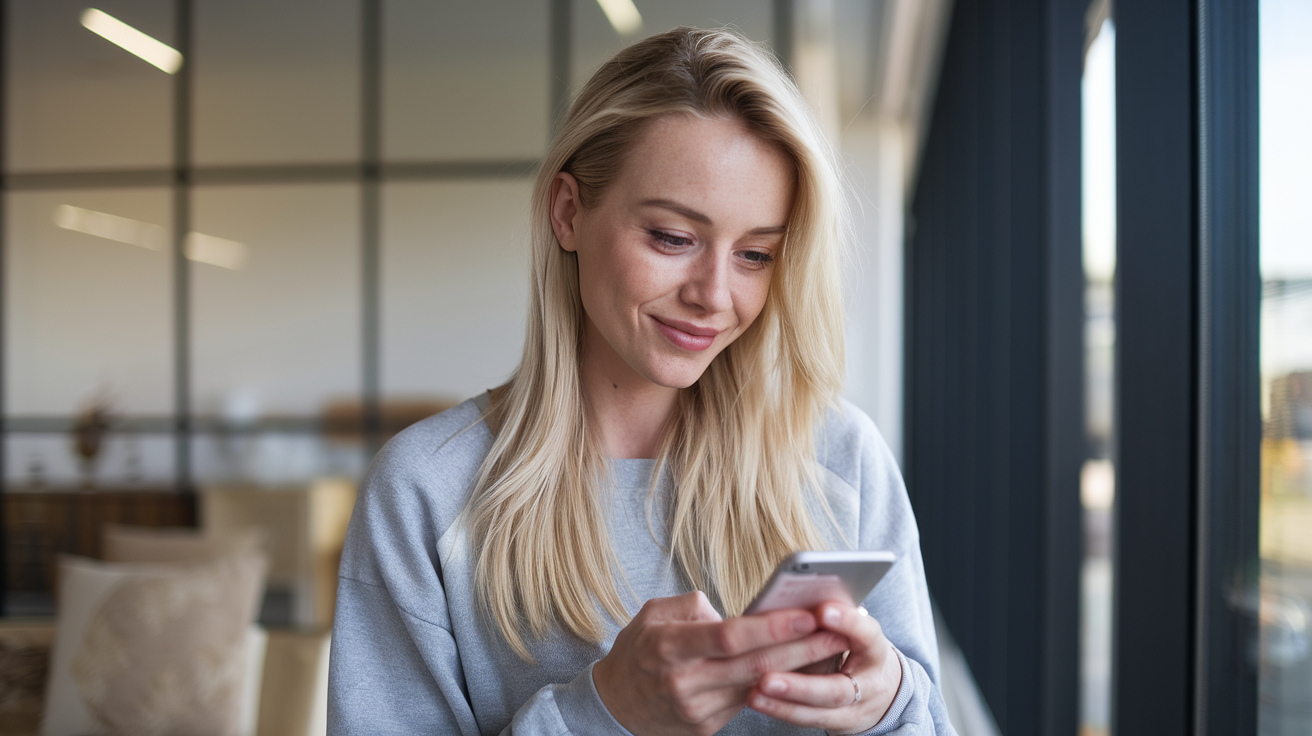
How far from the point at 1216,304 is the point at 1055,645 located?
2.73 ft

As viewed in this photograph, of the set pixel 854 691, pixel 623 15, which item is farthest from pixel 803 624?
pixel 623 15

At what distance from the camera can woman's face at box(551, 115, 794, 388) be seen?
1046mm

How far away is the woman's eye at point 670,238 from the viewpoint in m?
1.06

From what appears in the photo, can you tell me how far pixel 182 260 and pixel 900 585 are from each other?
500cm

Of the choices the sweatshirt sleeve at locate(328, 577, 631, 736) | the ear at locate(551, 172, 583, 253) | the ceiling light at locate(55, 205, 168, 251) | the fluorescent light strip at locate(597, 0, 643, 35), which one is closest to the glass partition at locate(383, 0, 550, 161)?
the fluorescent light strip at locate(597, 0, 643, 35)

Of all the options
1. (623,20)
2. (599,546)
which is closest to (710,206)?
(599,546)

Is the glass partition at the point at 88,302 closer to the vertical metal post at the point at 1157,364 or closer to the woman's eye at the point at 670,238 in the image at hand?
the woman's eye at the point at 670,238

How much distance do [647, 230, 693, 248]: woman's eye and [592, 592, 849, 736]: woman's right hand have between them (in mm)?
409

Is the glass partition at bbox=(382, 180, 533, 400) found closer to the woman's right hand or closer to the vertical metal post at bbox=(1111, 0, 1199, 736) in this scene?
the vertical metal post at bbox=(1111, 0, 1199, 736)

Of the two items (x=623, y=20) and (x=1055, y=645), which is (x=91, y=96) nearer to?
(x=623, y=20)

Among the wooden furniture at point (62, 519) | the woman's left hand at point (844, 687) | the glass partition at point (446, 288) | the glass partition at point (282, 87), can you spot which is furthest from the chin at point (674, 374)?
the wooden furniture at point (62, 519)

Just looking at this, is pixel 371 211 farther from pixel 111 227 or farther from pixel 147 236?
pixel 111 227

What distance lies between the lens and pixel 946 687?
4242 millimetres

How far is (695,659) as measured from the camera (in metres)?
0.82
